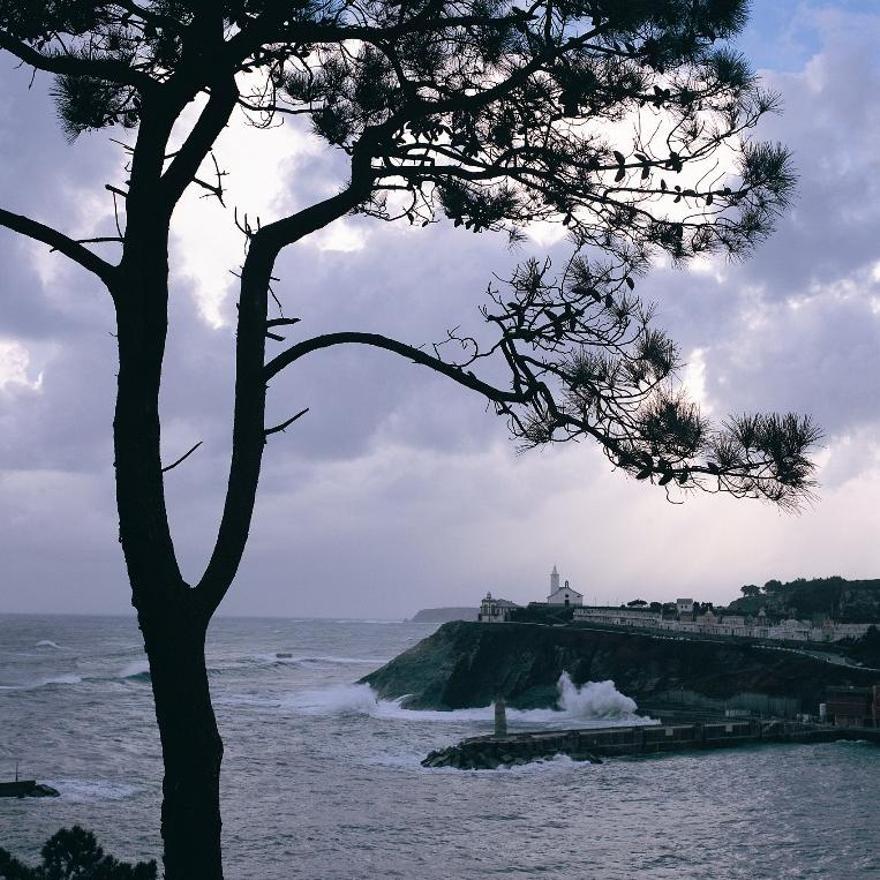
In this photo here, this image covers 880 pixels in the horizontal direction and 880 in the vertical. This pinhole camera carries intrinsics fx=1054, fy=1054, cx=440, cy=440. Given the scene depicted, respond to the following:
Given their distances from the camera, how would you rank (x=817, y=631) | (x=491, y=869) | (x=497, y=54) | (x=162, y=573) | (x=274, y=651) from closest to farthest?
(x=162, y=573) < (x=497, y=54) < (x=491, y=869) < (x=817, y=631) < (x=274, y=651)

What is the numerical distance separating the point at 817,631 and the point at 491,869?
225 feet

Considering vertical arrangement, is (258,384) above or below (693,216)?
below

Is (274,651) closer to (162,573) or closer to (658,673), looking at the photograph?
(658,673)

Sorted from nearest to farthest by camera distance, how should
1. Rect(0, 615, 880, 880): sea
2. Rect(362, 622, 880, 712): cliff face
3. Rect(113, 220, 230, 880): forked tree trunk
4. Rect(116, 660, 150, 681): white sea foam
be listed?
1. Rect(113, 220, 230, 880): forked tree trunk
2. Rect(0, 615, 880, 880): sea
3. Rect(362, 622, 880, 712): cliff face
4. Rect(116, 660, 150, 681): white sea foam

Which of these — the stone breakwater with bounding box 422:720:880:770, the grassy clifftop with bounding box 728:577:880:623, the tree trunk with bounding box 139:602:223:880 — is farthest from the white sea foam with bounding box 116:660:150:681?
the tree trunk with bounding box 139:602:223:880

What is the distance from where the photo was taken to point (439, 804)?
3775 cm

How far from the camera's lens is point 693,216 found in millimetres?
8133

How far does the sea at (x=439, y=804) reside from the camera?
28.9 metres

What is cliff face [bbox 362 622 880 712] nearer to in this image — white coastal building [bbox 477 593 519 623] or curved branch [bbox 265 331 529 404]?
white coastal building [bbox 477 593 519 623]

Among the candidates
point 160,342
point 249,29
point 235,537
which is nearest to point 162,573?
point 235,537

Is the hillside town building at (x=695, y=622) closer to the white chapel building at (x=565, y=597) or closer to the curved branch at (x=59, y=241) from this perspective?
the white chapel building at (x=565, y=597)

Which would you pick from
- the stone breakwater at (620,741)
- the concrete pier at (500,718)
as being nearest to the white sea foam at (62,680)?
the concrete pier at (500,718)

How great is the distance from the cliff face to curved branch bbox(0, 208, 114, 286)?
6463 centimetres

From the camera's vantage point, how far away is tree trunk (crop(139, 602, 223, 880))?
5.85m
